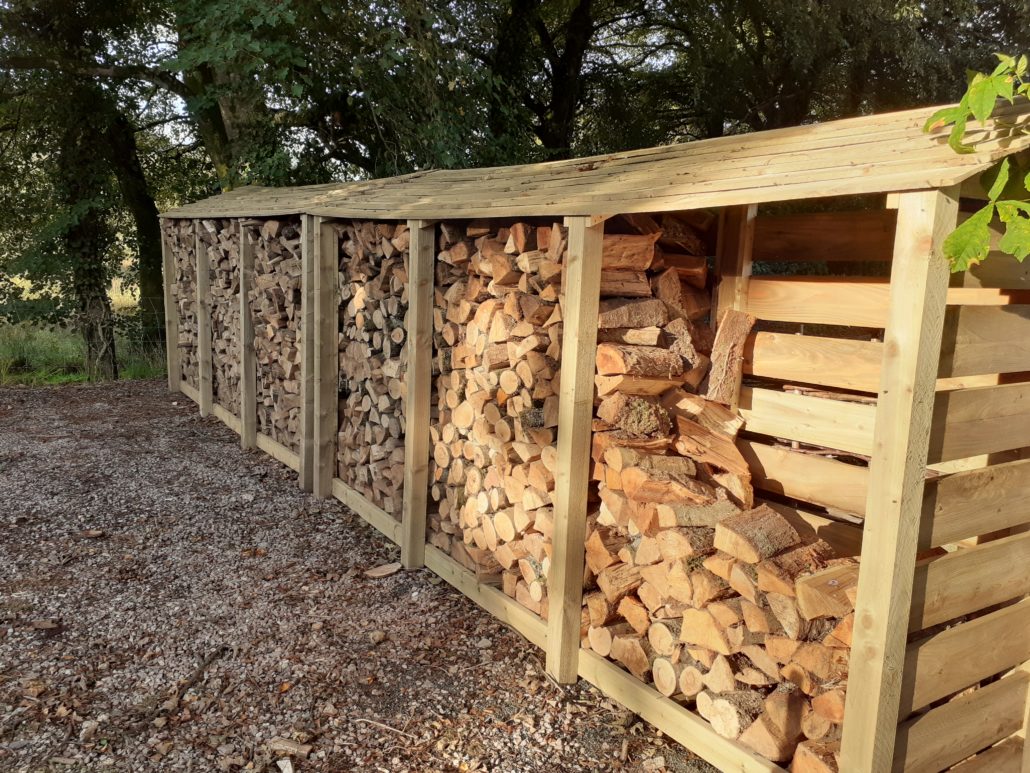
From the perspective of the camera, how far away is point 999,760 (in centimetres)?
258

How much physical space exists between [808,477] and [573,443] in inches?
33.3

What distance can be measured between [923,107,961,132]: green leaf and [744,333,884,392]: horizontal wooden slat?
61cm

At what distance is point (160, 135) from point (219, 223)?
7.06 metres

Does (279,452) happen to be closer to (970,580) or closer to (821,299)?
(821,299)

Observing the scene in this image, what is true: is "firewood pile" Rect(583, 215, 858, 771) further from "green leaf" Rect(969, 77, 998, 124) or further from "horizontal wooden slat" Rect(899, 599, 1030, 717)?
"green leaf" Rect(969, 77, 998, 124)

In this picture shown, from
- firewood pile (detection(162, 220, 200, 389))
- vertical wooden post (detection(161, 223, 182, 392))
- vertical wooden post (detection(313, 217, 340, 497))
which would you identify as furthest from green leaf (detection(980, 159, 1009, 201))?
vertical wooden post (detection(161, 223, 182, 392))

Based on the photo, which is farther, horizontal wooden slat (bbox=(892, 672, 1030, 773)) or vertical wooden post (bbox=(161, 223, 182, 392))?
vertical wooden post (bbox=(161, 223, 182, 392))

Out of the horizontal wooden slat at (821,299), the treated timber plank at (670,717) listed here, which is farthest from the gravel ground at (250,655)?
the horizontal wooden slat at (821,299)

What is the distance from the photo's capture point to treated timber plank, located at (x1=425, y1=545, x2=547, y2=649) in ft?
11.4

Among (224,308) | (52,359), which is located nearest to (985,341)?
(224,308)

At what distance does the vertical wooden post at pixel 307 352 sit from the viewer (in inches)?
213

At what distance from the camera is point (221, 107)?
9.44 metres

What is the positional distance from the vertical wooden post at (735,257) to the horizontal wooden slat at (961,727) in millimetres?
1151

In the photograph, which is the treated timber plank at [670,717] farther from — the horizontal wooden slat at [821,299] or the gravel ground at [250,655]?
the horizontal wooden slat at [821,299]
